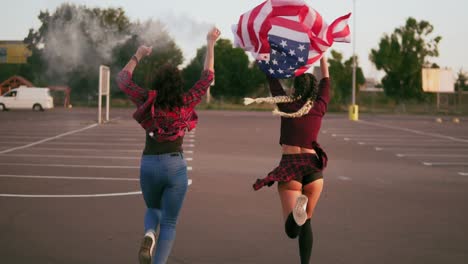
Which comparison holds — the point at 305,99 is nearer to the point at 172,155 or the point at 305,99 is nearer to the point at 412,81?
the point at 172,155

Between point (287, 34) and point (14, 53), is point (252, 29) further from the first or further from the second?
point (14, 53)

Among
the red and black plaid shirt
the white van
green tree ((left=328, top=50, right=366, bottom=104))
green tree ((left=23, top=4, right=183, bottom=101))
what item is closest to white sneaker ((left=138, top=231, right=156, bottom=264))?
the red and black plaid shirt

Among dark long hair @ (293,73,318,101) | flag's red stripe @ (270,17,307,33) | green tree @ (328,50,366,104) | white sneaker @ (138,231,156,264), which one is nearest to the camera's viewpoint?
white sneaker @ (138,231,156,264)

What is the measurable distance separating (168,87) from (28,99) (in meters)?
46.0

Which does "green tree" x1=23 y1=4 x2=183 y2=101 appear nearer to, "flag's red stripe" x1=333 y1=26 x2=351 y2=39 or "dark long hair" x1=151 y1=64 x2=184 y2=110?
"flag's red stripe" x1=333 y1=26 x2=351 y2=39

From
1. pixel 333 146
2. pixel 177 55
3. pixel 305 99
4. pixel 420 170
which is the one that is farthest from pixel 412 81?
pixel 305 99

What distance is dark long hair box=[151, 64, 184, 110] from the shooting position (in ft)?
16.1

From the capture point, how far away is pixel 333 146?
2014 cm

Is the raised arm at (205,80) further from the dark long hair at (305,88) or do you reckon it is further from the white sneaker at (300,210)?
the white sneaker at (300,210)

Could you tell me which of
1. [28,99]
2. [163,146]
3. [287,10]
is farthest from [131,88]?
[28,99]

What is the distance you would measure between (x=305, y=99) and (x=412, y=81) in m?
53.7

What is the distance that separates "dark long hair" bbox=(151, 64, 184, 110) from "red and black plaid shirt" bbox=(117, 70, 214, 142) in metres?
0.04

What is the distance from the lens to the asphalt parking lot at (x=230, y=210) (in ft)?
20.3

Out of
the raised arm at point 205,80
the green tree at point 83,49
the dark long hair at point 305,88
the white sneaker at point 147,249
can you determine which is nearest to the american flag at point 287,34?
the dark long hair at point 305,88
